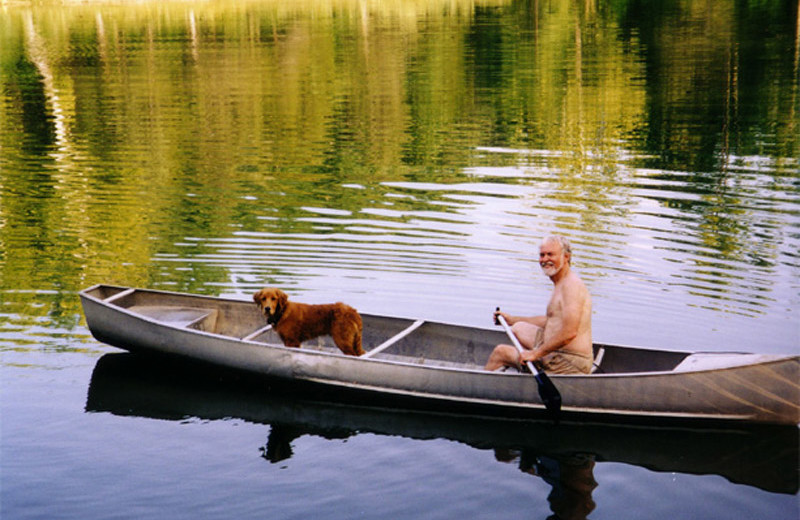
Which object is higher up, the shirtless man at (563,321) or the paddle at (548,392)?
the shirtless man at (563,321)

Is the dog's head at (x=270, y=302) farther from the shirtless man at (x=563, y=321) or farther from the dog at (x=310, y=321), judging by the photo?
the shirtless man at (x=563, y=321)

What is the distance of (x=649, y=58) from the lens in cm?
4366

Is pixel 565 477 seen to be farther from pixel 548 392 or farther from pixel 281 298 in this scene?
pixel 281 298

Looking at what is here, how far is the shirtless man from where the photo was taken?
10375 mm

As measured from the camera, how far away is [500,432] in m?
10.9

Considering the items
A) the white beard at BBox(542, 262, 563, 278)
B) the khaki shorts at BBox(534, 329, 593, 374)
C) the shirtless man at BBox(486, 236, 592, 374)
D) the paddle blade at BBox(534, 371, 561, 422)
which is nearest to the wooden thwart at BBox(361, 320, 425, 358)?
the shirtless man at BBox(486, 236, 592, 374)

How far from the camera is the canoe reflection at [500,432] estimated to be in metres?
9.96

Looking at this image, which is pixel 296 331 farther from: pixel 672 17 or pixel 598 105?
pixel 672 17

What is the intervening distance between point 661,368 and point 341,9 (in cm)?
7662

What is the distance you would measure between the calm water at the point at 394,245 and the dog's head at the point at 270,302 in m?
1.13

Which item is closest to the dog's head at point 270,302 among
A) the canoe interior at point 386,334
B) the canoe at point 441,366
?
the canoe at point 441,366

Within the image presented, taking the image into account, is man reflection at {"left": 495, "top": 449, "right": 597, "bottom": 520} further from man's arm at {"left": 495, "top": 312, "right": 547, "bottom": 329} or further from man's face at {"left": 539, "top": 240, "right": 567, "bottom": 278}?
man's face at {"left": 539, "top": 240, "right": 567, "bottom": 278}

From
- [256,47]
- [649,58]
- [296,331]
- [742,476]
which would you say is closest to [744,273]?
[742,476]

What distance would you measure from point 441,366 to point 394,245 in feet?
21.2
